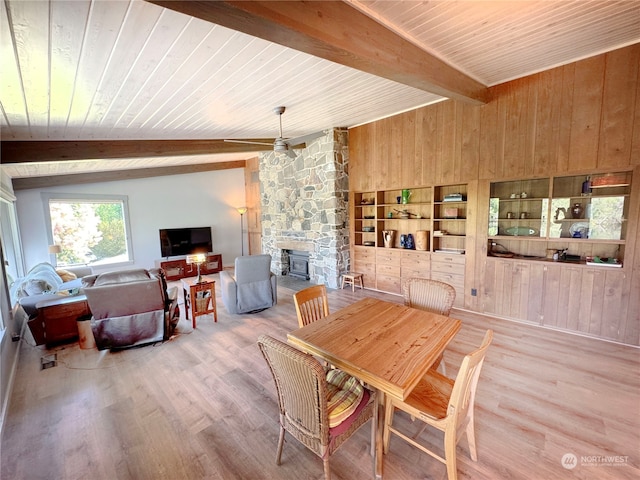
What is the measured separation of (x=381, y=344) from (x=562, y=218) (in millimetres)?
3361

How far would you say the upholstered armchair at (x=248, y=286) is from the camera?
4262mm

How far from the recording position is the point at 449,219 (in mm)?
4328

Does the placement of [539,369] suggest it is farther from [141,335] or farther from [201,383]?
[141,335]

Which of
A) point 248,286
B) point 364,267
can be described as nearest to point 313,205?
point 364,267

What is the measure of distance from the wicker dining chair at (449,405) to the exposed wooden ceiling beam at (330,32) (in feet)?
6.75

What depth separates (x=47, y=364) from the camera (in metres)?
3.01

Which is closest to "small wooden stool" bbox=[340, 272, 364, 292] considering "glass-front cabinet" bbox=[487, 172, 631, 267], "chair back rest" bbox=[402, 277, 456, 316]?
"glass-front cabinet" bbox=[487, 172, 631, 267]

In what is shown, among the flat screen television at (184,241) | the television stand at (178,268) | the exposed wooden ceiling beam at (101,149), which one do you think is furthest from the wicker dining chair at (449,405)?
the flat screen television at (184,241)

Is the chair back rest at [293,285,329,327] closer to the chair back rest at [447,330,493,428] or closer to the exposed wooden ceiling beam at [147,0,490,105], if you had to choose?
the chair back rest at [447,330,493,428]

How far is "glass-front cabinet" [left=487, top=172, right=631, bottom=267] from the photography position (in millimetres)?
3178

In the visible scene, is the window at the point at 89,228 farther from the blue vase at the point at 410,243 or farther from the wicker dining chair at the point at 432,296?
the wicker dining chair at the point at 432,296

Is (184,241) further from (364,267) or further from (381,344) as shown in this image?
(381,344)

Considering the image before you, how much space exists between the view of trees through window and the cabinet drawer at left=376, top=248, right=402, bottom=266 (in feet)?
19.8

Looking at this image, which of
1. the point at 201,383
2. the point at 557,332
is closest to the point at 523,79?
the point at 557,332
